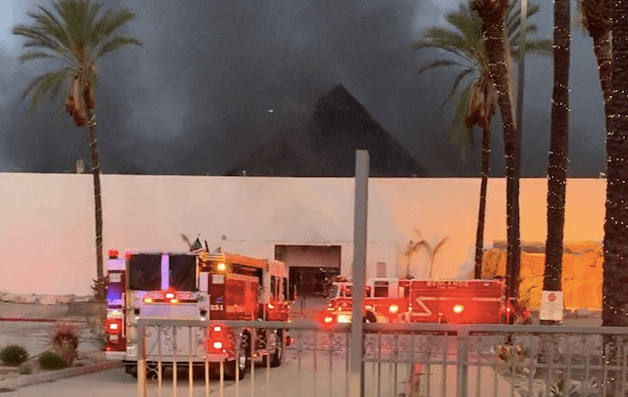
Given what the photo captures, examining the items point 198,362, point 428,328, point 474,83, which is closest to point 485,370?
point 198,362

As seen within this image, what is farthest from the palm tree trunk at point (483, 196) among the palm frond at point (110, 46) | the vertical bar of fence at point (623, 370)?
the vertical bar of fence at point (623, 370)

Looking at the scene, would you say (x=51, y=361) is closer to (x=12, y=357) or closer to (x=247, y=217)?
(x=12, y=357)

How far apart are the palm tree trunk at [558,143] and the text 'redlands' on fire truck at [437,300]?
8.75m

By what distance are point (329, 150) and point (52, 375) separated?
217 ft

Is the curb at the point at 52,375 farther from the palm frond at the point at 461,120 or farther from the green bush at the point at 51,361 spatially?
the palm frond at the point at 461,120

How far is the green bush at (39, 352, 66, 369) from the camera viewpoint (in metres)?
16.7

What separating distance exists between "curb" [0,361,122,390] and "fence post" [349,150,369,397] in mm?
9361

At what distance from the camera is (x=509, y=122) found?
76.6 feet

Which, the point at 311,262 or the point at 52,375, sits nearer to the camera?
the point at 52,375

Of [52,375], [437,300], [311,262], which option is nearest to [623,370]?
[52,375]

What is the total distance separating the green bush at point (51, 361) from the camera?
16656 millimetres

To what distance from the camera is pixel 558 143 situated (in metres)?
16.9

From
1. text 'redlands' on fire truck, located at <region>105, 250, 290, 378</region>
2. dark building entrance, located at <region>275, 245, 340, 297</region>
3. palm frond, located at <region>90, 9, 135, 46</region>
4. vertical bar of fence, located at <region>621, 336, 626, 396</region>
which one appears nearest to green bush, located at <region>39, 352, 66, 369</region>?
text 'redlands' on fire truck, located at <region>105, 250, 290, 378</region>

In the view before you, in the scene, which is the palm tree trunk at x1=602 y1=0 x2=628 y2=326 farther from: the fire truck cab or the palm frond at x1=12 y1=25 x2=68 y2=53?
the palm frond at x1=12 y1=25 x2=68 y2=53
